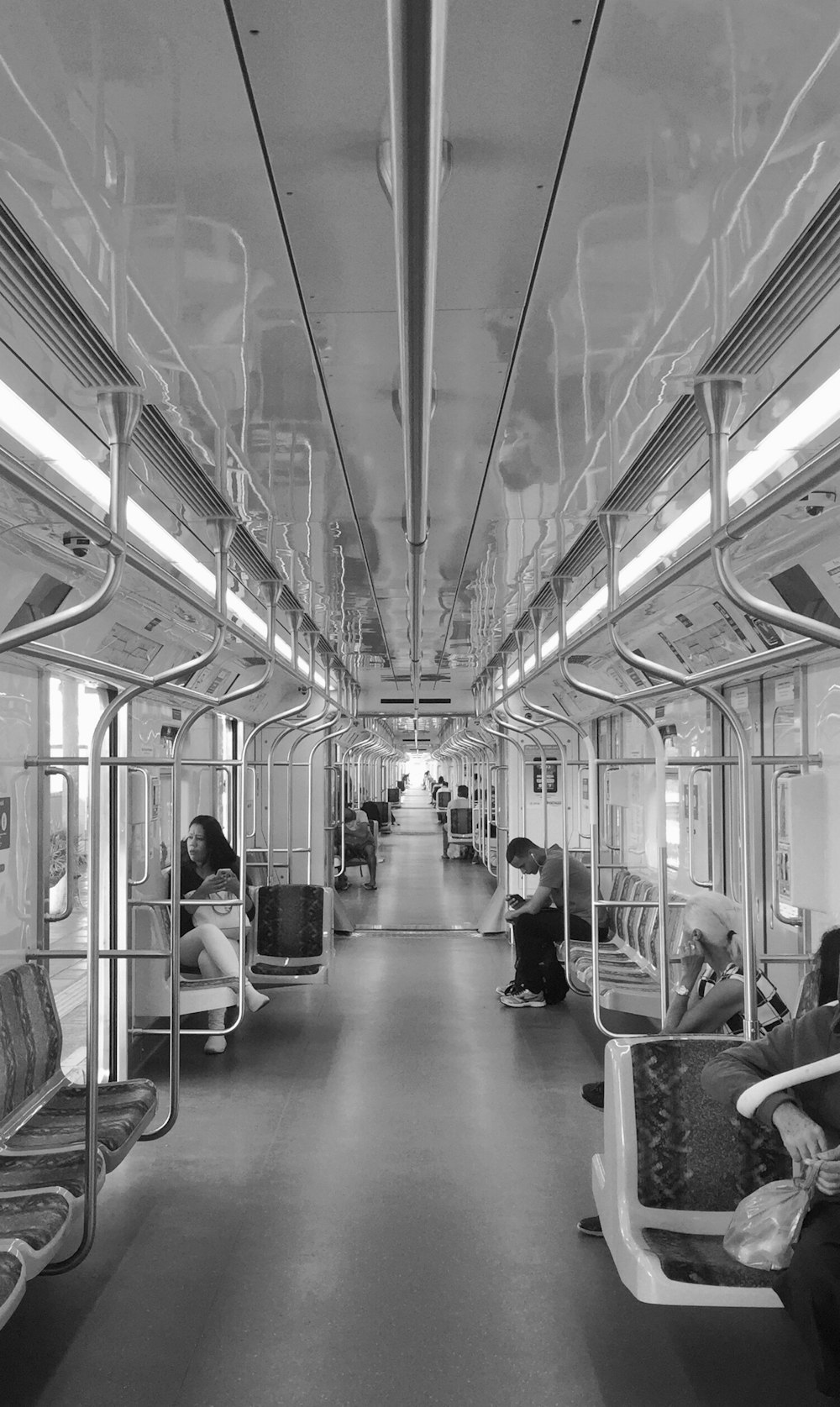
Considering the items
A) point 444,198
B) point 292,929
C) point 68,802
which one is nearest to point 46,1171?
point 68,802

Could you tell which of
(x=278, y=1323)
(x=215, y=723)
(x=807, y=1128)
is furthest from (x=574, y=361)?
(x=215, y=723)

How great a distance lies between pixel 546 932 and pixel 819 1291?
221 inches

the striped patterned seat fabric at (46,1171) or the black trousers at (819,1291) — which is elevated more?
the black trousers at (819,1291)

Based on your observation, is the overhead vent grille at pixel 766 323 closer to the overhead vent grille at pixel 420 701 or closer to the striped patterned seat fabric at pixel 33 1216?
the striped patterned seat fabric at pixel 33 1216

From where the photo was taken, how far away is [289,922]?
7867 millimetres

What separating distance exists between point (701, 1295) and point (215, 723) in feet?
21.9

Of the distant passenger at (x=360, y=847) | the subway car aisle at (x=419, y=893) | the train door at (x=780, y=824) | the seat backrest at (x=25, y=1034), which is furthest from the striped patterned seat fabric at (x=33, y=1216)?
the distant passenger at (x=360, y=847)

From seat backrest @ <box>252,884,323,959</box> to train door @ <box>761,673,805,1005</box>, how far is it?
147 inches

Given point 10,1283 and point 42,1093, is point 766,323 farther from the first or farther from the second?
point 42,1093

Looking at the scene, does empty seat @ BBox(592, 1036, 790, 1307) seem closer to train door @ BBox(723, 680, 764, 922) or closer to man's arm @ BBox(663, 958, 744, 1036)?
man's arm @ BBox(663, 958, 744, 1036)

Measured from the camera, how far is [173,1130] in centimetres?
497

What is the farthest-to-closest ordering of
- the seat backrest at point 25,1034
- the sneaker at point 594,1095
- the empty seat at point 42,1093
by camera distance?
the sneaker at point 594,1095 < the seat backrest at point 25,1034 < the empty seat at point 42,1093

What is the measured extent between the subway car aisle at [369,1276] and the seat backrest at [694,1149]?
1.58 feet

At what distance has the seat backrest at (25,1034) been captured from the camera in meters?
3.80
